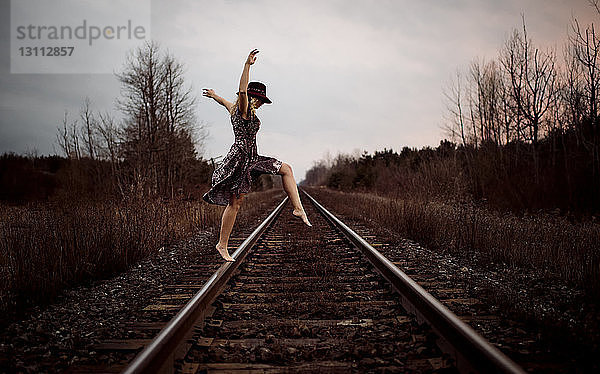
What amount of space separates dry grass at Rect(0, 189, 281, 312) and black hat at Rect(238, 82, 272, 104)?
2430mm

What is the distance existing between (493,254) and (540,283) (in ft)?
3.72

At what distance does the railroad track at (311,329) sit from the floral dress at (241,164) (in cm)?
80

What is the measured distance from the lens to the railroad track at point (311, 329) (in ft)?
6.67

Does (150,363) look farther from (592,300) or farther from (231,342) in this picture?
(592,300)

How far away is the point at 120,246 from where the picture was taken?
16.3ft

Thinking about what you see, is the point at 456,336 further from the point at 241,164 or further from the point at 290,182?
the point at 241,164

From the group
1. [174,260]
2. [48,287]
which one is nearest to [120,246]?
[174,260]

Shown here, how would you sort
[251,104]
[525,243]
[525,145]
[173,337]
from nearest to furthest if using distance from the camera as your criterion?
1. [173,337]
2. [251,104]
3. [525,243]
4. [525,145]

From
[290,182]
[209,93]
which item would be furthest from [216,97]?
[290,182]

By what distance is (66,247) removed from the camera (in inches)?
165

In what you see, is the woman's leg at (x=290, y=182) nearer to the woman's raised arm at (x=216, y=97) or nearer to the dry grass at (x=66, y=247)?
the woman's raised arm at (x=216, y=97)

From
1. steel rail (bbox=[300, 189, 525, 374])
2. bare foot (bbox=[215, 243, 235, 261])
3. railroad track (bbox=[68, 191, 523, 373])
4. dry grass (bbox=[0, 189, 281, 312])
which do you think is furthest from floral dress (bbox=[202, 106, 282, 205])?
steel rail (bbox=[300, 189, 525, 374])

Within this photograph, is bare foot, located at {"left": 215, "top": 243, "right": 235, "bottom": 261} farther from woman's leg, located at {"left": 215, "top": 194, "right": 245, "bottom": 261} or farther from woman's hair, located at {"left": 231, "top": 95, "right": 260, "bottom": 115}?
woman's hair, located at {"left": 231, "top": 95, "right": 260, "bottom": 115}

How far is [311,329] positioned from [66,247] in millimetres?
3047
